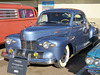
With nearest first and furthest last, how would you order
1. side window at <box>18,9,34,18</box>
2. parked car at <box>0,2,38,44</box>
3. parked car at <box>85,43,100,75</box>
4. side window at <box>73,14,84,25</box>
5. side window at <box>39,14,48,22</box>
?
parked car at <box>85,43,100,75</box>
side window at <box>73,14,84,25</box>
side window at <box>39,14,48,22</box>
parked car at <box>0,2,38,44</box>
side window at <box>18,9,34,18</box>

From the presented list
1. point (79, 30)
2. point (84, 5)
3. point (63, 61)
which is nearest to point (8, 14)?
point (79, 30)

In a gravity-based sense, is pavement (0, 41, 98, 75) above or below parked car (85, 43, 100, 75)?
below

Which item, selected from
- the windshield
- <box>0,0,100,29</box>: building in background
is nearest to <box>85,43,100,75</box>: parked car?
the windshield

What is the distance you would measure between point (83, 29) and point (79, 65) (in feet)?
4.76

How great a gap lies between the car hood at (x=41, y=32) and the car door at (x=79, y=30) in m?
0.43

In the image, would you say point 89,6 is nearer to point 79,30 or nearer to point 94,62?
point 79,30

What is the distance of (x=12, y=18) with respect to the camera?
6.83 meters

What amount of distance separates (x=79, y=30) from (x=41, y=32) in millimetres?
1591

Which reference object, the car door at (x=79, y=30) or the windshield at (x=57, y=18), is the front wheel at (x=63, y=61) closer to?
the car door at (x=79, y=30)

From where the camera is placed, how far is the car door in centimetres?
502

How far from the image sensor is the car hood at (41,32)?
4066 mm

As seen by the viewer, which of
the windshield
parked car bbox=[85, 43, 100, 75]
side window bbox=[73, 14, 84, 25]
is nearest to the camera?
parked car bbox=[85, 43, 100, 75]

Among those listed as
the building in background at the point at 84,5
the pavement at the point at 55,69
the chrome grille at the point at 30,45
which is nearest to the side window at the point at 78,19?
the pavement at the point at 55,69

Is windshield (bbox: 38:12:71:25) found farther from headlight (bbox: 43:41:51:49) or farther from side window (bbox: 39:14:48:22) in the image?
headlight (bbox: 43:41:51:49)
